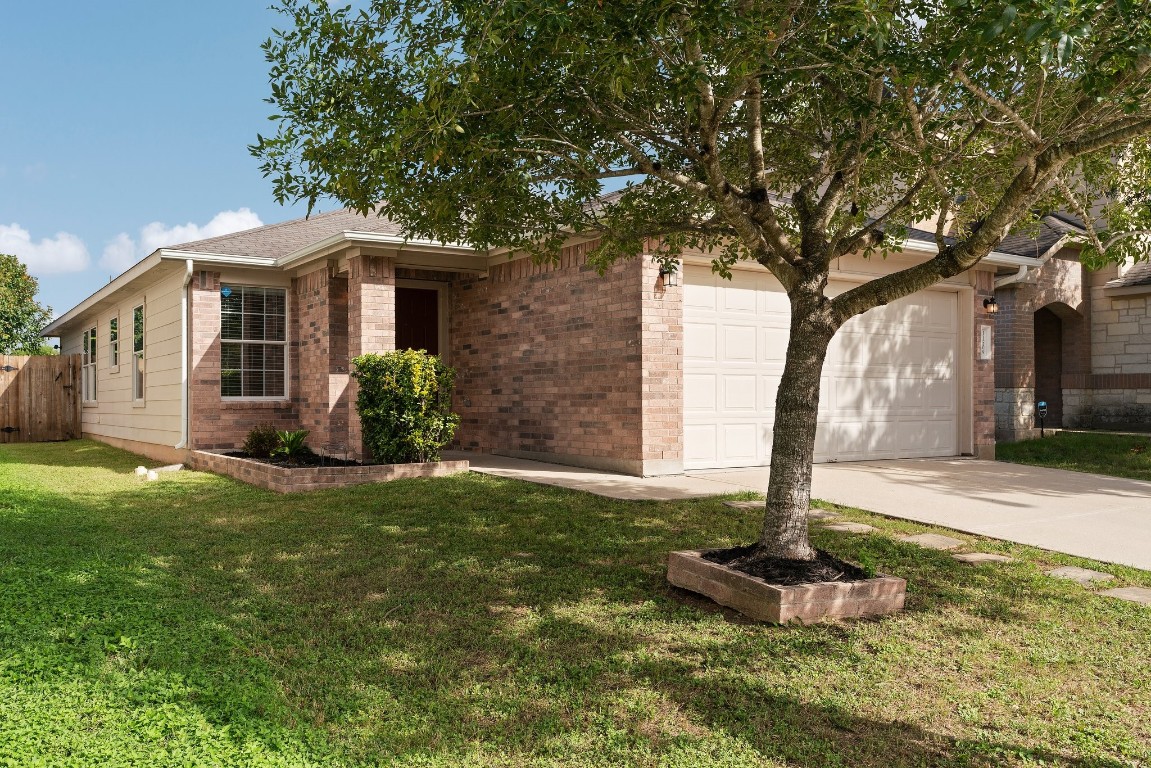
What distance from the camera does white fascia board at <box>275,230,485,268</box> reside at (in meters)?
10.4

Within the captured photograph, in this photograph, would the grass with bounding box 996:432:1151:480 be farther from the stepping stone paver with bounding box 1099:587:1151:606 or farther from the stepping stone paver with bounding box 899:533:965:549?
the stepping stone paver with bounding box 1099:587:1151:606

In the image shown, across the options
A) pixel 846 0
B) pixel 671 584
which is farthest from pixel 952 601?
pixel 846 0

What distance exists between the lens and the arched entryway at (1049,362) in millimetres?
17406

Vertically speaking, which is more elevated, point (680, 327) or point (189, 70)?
point (189, 70)

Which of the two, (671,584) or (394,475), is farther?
(394,475)

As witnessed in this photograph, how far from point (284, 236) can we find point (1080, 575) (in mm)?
12335

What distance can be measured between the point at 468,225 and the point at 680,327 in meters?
4.17

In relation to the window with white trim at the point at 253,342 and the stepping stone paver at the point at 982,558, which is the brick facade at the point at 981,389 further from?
the window with white trim at the point at 253,342

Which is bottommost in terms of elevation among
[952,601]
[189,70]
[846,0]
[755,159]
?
[952,601]

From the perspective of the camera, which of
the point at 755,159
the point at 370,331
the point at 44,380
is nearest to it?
the point at 755,159

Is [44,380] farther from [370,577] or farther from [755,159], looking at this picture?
[755,159]

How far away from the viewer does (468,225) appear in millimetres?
6449

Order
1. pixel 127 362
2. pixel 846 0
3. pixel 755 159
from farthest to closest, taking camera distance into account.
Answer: pixel 127 362 < pixel 755 159 < pixel 846 0

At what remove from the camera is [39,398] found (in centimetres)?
2020
